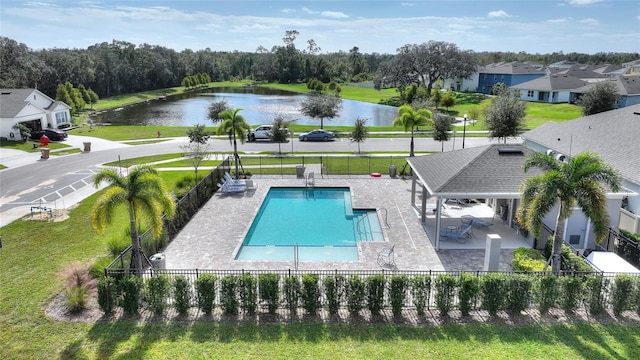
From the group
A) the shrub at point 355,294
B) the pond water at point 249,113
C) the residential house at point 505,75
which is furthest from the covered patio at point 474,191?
the residential house at point 505,75

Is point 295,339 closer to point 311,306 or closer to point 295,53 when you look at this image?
point 311,306

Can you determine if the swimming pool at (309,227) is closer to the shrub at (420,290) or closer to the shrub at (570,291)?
the shrub at (420,290)

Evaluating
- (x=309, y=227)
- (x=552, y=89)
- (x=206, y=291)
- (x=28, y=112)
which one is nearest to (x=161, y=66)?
(x=28, y=112)

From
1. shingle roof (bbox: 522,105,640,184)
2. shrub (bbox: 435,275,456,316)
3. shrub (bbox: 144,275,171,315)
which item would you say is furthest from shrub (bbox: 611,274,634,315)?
shrub (bbox: 144,275,171,315)

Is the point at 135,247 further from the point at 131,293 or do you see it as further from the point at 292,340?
the point at 292,340

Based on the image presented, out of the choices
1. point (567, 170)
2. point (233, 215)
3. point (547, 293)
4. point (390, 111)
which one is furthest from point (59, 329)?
point (390, 111)
